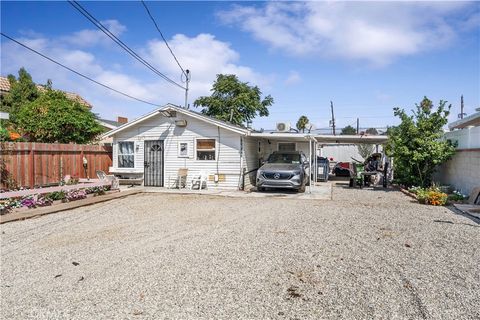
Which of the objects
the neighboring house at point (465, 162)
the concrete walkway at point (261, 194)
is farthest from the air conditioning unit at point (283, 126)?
the neighboring house at point (465, 162)

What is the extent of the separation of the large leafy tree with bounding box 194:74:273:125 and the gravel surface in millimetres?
26759

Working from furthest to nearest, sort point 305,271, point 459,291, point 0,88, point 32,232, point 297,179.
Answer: point 0,88 < point 297,179 < point 32,232 < point 305,271 < point 459,291

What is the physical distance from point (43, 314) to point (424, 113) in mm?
14559

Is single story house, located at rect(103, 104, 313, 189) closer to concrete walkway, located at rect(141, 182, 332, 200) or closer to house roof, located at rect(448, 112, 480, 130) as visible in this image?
concrete walkway, located at rect(141, 182, 332, 200)

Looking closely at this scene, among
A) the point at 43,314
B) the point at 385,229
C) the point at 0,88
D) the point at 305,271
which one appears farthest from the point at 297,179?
the point at 0,88

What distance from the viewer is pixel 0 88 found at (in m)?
24.8

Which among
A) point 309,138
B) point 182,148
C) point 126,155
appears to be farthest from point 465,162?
point 126,155

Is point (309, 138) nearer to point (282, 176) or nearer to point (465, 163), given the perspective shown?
point (282, 176)

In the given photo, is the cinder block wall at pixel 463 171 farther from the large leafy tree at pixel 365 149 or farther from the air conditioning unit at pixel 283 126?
the large leafy tree at pixel 365 149

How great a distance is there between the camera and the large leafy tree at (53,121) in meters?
16.8

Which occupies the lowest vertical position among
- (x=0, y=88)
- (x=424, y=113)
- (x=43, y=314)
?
(x=43, y=314)

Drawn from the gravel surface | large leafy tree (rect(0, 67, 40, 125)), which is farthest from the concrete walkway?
large leafy tree (rect(0, 67, 40, 125))

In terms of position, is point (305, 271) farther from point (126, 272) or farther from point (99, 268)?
point (99, 268)

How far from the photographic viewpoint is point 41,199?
33.0 feet
